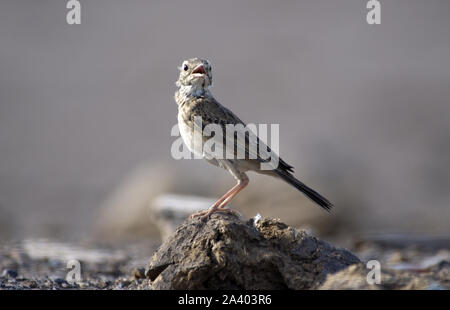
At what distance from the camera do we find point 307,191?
6.93 m

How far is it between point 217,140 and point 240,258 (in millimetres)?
1553

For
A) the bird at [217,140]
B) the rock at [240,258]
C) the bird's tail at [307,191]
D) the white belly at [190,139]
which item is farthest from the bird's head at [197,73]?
the rock at [240,258]

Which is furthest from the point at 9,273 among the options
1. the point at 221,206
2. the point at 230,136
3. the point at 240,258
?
the point at 240,258

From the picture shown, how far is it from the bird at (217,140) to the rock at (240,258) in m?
0.47

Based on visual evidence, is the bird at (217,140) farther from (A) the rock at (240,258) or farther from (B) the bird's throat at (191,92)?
(A) the rock at (240,258)

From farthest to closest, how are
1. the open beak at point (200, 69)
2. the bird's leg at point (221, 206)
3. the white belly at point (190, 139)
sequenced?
1. the open beak at point (200, 69)
2. the white belly at point (190, 139)
3. the bird's leg at point (221, 206)

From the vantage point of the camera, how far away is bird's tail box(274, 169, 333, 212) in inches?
271

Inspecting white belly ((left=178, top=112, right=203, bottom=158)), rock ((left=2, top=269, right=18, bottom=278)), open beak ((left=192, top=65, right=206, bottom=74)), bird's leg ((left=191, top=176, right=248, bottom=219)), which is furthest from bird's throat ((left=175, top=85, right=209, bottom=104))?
rock ((left=2, top=269, right=18, bottom=278))

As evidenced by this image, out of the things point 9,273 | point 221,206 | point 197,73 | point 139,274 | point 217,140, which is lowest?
point 139,274

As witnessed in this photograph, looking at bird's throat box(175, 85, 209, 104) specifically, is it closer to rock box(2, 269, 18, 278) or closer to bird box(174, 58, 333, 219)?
bird box(174, 58, 333, 219)

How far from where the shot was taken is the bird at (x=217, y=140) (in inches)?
280

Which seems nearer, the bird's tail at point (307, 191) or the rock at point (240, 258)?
the rock at point (240, 258)

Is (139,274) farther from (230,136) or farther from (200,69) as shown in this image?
(200,69)
